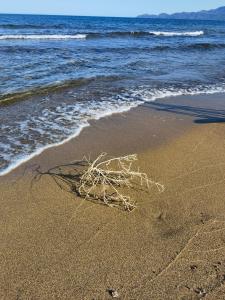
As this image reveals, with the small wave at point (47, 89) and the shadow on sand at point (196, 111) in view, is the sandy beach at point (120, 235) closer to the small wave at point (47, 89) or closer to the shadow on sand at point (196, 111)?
the shadow on sand at point (196, 111)

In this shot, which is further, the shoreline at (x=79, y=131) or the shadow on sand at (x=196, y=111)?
the shadow on sand at (x=196, y=111)

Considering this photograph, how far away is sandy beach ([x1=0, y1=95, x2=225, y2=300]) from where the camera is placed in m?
3.29

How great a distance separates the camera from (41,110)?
27.3ft

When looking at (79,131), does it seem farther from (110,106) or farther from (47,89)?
(47,89)

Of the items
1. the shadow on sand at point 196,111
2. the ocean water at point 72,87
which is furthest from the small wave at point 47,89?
the shadow on sand at point 196,111

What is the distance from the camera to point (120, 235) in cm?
398

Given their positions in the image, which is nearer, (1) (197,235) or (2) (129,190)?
(1) (197,235)

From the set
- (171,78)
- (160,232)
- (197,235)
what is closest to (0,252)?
(160,232)

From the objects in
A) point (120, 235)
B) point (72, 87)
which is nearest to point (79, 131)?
point (120, 235)

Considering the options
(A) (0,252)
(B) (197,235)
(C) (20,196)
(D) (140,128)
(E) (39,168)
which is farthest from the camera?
(D) (140,128)

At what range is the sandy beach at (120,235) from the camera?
3291mm

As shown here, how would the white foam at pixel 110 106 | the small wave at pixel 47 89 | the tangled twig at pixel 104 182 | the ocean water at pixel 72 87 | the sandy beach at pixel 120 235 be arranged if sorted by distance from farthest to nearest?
1. the small wave at pixel 47 89
2. the ocean water at pixel 72 87
3. the white foam at pixel 110 106
4. the tangled twig at pixel 104 182
5. the sandy beach at pixel 120 235

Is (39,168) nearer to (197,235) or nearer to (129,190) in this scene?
(129,190)

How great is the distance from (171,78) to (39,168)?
7960 millimetres
